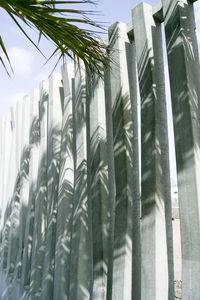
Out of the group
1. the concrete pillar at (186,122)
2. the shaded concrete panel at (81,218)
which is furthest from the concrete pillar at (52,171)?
the concrete pillar at (186,122)

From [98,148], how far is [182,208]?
3.22ft

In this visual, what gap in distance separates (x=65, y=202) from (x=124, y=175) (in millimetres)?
899

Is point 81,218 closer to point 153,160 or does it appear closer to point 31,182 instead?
point 153,160

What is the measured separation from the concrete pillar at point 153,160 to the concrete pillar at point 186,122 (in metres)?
0.19

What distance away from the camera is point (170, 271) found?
2.06 meters

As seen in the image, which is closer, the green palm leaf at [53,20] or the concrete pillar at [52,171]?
the green palm leaf at [53,20]

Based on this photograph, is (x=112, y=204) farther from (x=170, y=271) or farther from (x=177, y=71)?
(x=177, y=71)

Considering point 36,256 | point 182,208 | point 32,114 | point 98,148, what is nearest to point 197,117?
point 182,208

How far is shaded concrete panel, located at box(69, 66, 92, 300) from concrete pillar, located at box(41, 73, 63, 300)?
47cm

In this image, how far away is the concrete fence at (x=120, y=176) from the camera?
1.84m

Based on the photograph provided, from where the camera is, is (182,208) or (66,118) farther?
(66,118)

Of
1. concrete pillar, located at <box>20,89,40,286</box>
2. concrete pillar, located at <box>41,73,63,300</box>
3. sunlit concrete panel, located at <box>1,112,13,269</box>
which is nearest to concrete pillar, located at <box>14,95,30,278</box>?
concrete pillar, located at <box>20,89,40,286</box>

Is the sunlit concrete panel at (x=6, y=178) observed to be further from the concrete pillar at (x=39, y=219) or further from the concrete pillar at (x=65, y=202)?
the concrete pillar at (x=65, y=202)

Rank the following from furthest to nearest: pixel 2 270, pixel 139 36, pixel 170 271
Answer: pixel 2 270 → pixel 139 36 → pixel 170 271
